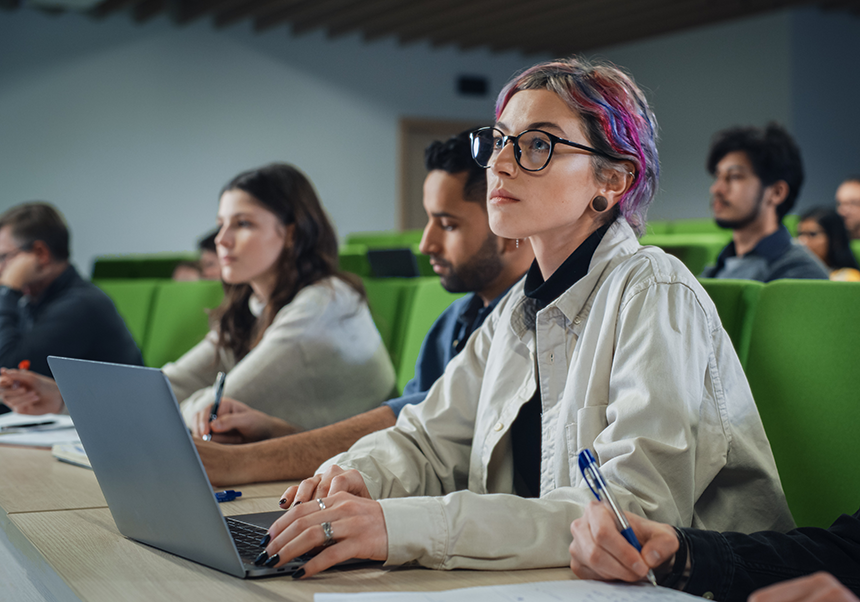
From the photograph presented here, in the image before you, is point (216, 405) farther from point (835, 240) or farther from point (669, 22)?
point (669, 22)

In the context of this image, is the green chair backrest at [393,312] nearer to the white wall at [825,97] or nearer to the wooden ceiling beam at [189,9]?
the wooden ceiling beam at [189,9]

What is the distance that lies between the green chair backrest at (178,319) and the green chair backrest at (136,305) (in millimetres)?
44

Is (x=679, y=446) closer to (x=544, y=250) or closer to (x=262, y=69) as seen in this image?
(x=544, y=250)

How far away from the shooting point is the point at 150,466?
77 centimetres

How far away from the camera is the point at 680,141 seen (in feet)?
27.5

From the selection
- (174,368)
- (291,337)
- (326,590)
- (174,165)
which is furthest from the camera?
(174,165)

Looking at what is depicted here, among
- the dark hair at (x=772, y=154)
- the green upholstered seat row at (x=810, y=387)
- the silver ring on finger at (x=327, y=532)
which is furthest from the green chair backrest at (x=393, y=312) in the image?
the dark hair at (x=772, y=154)

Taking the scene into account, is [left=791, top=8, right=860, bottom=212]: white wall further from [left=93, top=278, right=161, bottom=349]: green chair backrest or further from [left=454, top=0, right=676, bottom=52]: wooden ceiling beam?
[left=93, top=278, right=161, bottom=349]: green chair backrest

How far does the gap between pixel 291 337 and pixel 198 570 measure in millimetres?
1060

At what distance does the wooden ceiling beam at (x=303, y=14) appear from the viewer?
7098 millimetres

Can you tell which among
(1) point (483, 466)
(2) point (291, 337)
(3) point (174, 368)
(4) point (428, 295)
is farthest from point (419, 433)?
(3) point (174, 368)

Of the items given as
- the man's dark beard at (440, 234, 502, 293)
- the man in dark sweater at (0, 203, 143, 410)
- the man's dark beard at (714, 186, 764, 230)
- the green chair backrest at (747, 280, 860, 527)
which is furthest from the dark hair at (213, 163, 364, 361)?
the man's dark beard at (714, 186, 764, 230)

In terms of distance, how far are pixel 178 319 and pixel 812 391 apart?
2243mm

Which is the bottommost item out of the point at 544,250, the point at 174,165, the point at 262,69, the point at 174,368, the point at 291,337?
the point at 174,368
